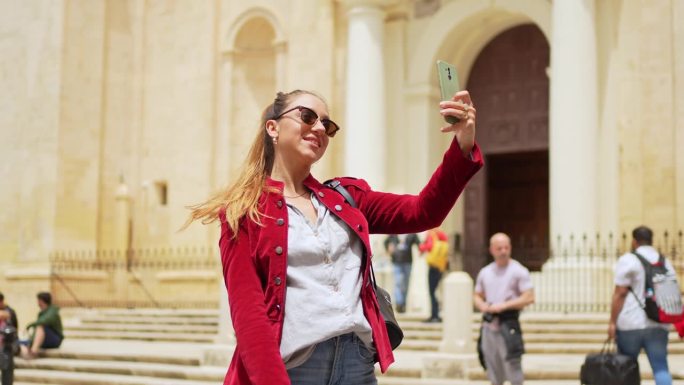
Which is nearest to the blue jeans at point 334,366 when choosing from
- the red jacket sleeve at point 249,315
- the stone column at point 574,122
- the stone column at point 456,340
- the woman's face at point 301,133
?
the red jacket sleeve at point 249,315

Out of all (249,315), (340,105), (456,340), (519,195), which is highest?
(340,105)

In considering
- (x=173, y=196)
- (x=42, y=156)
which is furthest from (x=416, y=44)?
(x=42, y=156)

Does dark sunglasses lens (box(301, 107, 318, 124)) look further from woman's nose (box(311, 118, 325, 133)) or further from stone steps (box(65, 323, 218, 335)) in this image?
stone steps (box(65, 323, 218, 335))

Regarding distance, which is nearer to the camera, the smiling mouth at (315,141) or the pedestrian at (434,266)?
the smiling mouth at (315,141)

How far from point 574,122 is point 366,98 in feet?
14.8

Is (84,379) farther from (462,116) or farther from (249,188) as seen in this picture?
(462,116)

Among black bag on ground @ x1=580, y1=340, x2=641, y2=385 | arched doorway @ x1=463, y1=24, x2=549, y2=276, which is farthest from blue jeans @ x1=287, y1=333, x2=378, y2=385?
arched doorway @ x1=463, y1=24, x2=549, y2=276

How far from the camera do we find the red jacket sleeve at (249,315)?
2.65 meters

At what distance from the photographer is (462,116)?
2.82 metres

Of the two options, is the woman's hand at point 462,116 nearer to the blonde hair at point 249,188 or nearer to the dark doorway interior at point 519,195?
the blonde hair at point 249,188

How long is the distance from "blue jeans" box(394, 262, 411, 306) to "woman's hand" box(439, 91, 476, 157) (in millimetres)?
12939

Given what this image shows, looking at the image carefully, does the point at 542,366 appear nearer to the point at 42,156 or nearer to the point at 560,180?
the point at 560,180

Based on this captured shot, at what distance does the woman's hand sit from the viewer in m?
2.79

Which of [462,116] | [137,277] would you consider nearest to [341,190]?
[462,116]
